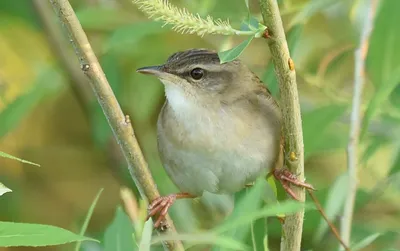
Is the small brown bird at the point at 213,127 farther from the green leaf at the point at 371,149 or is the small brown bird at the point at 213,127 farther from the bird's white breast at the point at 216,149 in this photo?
the green leaf at the point at 371,149

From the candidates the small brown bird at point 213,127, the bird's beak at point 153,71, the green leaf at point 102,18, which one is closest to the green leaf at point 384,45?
the small brown bird at point 213,127

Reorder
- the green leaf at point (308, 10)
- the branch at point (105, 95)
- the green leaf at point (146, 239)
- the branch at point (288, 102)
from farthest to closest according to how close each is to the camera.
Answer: the green leaf at point (308, 10) → the branch at point (105, 95) → the branch at point (288, 102) → the green leaf at point (146, 239)

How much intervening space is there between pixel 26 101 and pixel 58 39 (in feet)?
2.83

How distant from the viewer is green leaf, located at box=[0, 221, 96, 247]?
176 centimetres

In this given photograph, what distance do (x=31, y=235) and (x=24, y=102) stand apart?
6.08 feet

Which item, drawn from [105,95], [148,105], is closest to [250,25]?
[105,95]

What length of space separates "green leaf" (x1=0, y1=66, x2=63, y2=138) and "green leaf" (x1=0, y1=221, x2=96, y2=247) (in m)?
1.68

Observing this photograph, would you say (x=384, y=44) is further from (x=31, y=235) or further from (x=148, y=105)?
(x=31, y=235)

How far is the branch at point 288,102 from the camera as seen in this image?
184 centimetres

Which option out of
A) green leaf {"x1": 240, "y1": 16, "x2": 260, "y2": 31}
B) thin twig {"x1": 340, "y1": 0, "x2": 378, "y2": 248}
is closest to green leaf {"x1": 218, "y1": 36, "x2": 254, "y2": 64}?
green leaf {"x1": 240, "y1": 16, "x2": 260, "y2": 31}

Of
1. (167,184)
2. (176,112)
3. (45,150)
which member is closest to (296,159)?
(176,112)

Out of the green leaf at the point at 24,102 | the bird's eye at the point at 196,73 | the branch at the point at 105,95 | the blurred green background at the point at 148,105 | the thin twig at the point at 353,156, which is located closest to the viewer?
the branch at the point at 105,95

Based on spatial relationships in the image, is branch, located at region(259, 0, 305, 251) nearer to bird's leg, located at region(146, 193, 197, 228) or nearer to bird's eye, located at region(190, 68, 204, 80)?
bird's leg, located at region(146, 193, 197, 228)

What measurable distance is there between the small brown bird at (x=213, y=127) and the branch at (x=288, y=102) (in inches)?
21.6
